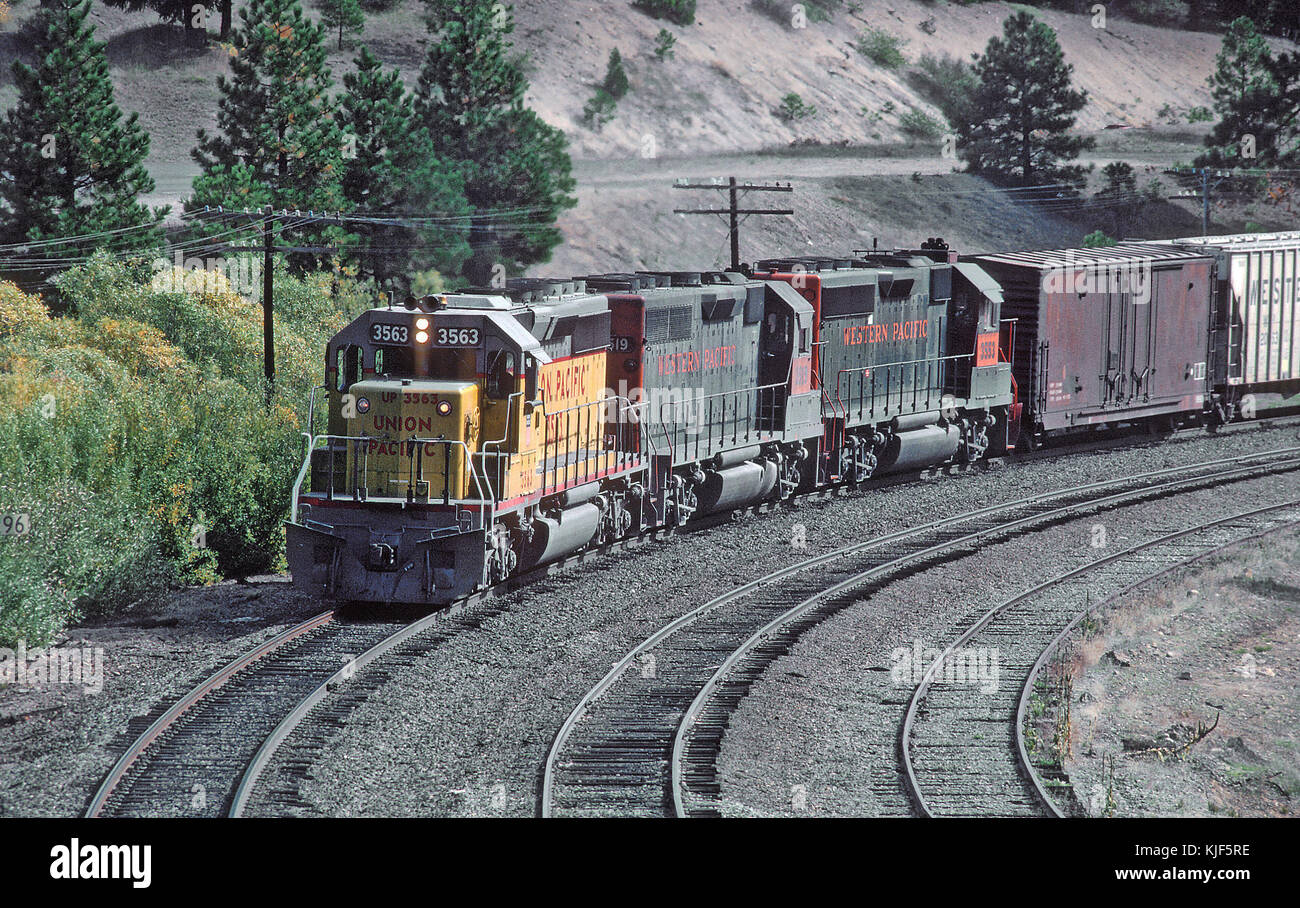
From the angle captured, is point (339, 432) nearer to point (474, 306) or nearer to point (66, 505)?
point (474, 306)

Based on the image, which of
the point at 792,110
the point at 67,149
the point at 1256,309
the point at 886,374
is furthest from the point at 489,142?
the point at 792,110

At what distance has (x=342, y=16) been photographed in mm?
70750

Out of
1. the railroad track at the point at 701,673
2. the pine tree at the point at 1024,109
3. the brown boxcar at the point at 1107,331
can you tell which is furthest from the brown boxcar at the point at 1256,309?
the pine tree at the point at 1024,109

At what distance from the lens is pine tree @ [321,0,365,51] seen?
231 feet

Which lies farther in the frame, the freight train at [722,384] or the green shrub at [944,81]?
the green shrub at [944,81]

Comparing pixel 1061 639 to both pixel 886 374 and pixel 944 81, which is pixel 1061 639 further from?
pixel 944 81

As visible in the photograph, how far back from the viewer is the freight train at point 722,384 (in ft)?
51.4

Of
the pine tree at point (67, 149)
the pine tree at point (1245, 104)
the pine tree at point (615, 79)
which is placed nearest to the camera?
the pine tree at point (67, 149)

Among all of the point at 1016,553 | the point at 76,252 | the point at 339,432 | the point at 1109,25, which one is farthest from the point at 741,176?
the point at 339,432

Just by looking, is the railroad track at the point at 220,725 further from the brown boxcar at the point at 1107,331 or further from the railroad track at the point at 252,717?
the brown boxcar at the point at 1107,331

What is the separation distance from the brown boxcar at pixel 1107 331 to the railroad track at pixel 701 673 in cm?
401

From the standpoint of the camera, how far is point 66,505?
17.5m

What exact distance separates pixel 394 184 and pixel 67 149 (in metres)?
10.3

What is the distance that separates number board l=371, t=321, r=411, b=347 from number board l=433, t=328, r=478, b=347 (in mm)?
→ 322
